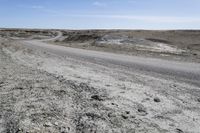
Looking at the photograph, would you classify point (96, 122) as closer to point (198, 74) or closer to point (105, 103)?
point (105, 103)

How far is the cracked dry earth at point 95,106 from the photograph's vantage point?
213 inches

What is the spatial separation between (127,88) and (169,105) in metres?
2.07

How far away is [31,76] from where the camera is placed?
10602 millimetres

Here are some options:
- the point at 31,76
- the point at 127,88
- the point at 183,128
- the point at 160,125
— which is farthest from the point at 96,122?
the point at 31,76

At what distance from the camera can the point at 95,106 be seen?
6.61 meters

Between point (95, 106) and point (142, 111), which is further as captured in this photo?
point (95, 106)

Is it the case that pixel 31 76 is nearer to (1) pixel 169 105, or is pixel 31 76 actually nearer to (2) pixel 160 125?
(1) pixel 169 105

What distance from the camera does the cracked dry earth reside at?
5406 millimetres

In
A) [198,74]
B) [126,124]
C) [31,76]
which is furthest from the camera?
[198,74]

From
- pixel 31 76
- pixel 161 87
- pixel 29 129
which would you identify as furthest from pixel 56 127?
pixel 31 76

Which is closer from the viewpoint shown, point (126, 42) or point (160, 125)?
Answer: point (160, 125)

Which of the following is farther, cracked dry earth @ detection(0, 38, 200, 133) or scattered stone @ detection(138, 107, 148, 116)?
scattered stone @ detection(138, 107, 148, 116)

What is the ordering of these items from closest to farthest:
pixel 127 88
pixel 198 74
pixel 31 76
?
pixel 127 88
pixel 31 76
pixel 198 74

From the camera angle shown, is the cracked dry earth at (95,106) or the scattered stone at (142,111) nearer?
the cracked dry earth at (95,106)
